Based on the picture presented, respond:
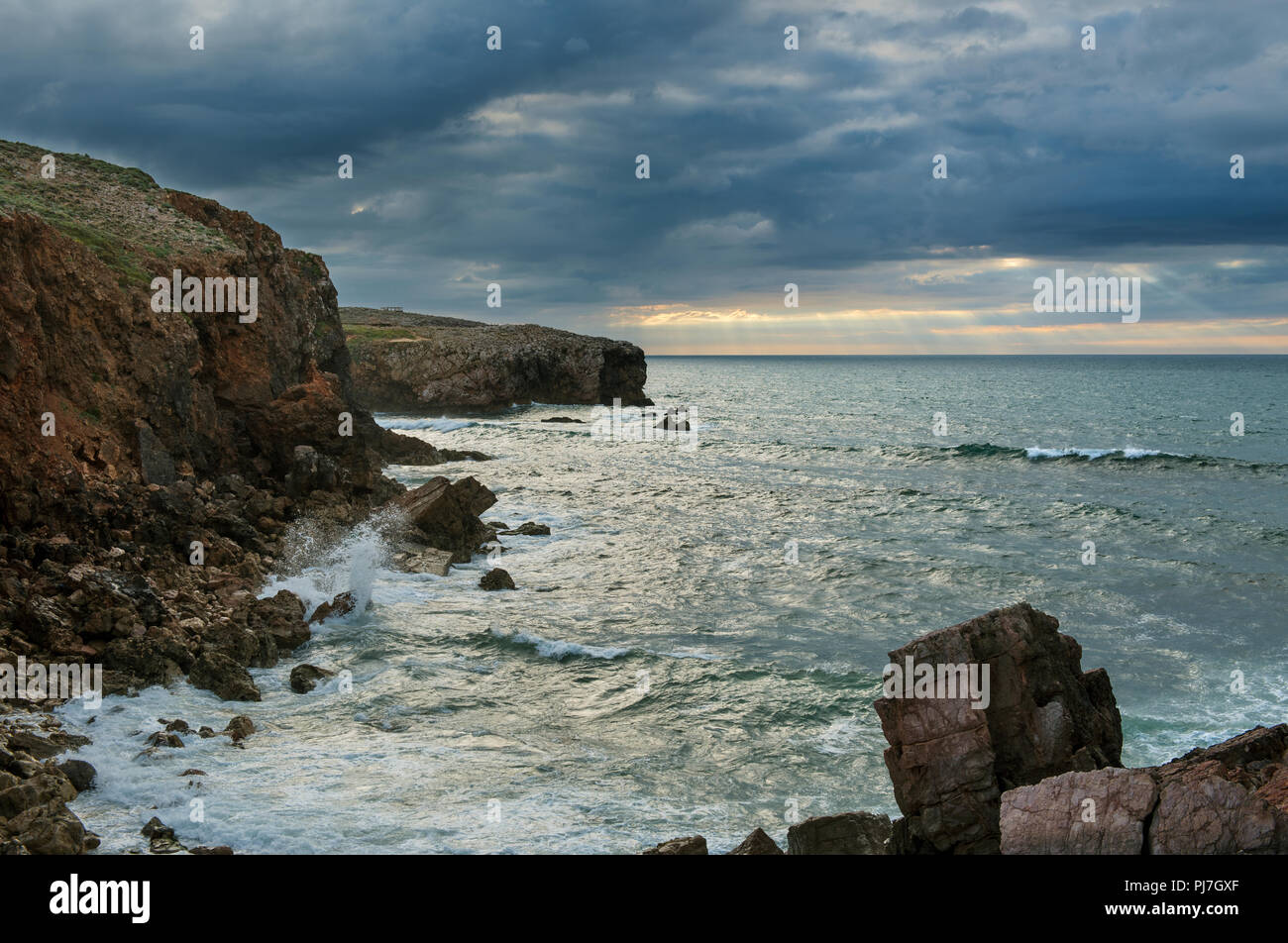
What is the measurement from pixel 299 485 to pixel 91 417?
6407 millimetres

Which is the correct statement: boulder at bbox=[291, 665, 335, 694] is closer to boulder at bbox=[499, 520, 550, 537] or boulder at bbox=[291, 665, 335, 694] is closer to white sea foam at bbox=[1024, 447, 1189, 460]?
boulder at bbox=[499, 520, 550, 537]

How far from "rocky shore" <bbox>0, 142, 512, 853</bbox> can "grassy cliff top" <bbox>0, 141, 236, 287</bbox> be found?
0.09 metres

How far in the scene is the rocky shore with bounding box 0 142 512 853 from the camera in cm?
1441

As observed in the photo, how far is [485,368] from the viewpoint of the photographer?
92.2m

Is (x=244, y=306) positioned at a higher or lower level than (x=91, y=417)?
higher

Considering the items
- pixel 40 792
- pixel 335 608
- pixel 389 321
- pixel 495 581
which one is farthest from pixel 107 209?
pixel 389 321

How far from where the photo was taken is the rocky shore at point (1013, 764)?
7355mm

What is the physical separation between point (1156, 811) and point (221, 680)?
13.2 meters

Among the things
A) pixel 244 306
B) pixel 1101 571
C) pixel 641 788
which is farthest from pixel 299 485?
pixel 1101 571

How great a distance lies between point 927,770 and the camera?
9.20 metres

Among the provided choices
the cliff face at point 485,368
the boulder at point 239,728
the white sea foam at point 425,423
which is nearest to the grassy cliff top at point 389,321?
the cliff face at point 485,368

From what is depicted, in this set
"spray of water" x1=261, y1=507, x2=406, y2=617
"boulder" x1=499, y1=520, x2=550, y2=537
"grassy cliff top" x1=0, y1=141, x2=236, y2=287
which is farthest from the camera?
"boulder" x1=499, y1=520, x2=550, y2=537

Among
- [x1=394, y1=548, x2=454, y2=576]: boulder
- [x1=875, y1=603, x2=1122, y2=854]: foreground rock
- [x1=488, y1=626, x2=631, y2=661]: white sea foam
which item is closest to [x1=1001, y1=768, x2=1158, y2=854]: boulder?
[x1=875, y1=603, x2=1122, y2=854]: foreground rock

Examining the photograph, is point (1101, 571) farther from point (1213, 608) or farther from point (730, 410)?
point (730, 410)
